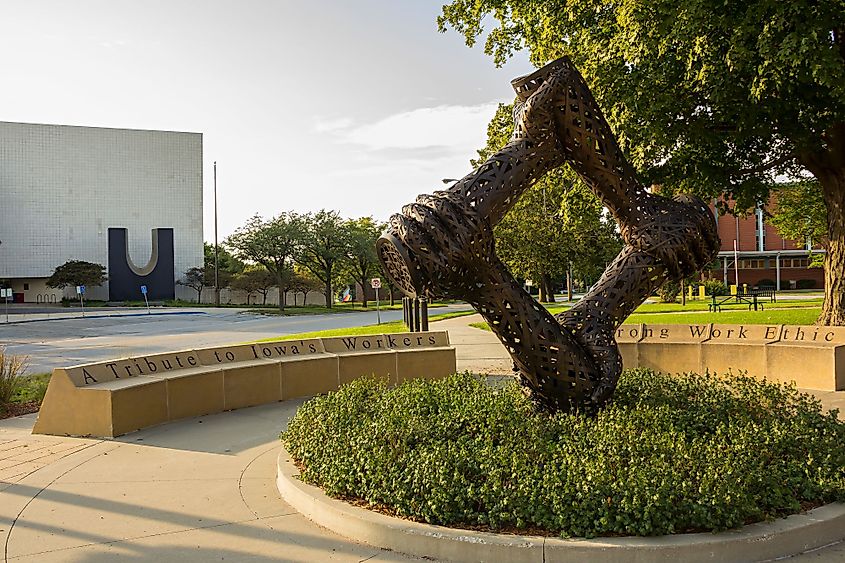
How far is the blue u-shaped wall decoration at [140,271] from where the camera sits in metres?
66.6

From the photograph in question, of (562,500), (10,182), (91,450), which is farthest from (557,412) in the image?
(10,182)

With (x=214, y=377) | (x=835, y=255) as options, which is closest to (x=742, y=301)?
(x=835, y=255)

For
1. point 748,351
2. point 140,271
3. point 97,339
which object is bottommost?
point 97,339

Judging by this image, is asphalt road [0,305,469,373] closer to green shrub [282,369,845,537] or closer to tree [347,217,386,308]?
green shrub [282,369,845,537]

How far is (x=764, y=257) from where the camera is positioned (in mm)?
76812

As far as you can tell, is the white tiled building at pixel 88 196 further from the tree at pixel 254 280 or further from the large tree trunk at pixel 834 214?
the large tree trunk at pixel 834 214

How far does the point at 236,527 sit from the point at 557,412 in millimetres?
3244

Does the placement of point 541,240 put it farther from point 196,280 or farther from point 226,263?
point 226,263

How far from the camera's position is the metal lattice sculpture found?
6.17 metres

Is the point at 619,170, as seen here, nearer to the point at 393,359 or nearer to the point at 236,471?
the point at 236,471

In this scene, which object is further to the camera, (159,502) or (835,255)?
(835,255)

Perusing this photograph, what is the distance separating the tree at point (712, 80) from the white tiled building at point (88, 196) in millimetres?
59710

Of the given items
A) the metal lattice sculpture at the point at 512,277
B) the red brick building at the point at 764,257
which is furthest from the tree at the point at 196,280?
the metal lattice sculpture at the point at 512,277

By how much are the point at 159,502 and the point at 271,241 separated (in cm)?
5372
